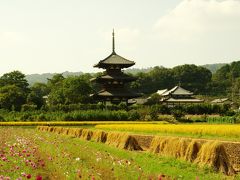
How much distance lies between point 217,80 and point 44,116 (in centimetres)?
11847

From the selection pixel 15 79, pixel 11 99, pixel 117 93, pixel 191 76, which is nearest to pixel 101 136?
pixel 117 93

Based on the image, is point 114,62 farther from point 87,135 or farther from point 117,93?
point 87,135

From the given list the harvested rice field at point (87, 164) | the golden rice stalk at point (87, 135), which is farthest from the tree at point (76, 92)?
the harvested rice field at point (87, 164)

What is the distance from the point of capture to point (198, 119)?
53.1 metres

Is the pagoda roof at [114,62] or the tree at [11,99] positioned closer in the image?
the pagoda roof at [114,62]

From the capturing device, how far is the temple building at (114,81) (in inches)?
2427

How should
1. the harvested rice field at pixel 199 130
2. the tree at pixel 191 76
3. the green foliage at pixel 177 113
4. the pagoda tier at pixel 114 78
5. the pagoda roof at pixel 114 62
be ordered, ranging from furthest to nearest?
the tree at pixel 191 76, the pagoda roof at pixel 114 62, the pagoda tier at pixel 114 78, the green foliage at pixel 177 113, the harvested rice field at pixel 199 130

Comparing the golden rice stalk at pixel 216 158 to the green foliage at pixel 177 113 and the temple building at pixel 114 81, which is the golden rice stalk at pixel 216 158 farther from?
the temple building at pixel 114 81

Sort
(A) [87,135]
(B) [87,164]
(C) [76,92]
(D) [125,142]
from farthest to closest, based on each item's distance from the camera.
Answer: (C) [76,92]
(A) [87,135]
(D) [125,142]
(B) [87,164]


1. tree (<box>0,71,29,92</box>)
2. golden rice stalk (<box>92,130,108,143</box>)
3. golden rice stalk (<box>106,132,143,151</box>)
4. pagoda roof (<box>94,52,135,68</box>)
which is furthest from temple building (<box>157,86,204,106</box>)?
golden rice stalk (<box>106,132,143,151</box>)

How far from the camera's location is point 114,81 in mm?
63594

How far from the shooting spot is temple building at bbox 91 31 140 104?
202ft

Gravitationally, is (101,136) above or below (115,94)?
below

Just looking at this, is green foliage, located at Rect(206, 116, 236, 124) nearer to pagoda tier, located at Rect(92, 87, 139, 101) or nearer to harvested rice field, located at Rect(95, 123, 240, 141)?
pagoda tier, located at Rect(92, 87, 139, 101)
